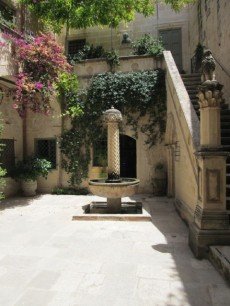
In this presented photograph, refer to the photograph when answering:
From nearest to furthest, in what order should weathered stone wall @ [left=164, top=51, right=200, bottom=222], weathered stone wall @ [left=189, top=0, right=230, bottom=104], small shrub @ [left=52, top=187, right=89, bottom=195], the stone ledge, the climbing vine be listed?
weathered stone wall @ [left=164, top=51, right=200, bottom=222]
the stone ledge
weathered stone wall @ [left=189, top=0, right=230, bottom=104]
the climbing vine
small shrub @ [left=52, top=187, right=89, bottom=195]

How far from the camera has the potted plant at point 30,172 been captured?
32.2 feet

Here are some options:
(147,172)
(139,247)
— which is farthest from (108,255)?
(147,172)

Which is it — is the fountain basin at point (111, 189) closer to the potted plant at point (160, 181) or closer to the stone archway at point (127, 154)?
the potted plant at point (160, 181)

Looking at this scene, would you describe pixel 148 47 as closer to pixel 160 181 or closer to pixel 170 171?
pixel 170 171

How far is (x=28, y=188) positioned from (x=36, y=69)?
421cm

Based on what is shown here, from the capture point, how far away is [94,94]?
10383mm

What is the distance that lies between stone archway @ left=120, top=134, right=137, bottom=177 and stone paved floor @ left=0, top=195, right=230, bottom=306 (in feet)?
18.5

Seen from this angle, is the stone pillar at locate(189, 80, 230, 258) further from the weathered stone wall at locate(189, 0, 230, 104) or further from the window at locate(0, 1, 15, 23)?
the window at locate(0, 1, 15, 23)

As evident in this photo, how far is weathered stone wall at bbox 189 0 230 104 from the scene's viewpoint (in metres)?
7.89

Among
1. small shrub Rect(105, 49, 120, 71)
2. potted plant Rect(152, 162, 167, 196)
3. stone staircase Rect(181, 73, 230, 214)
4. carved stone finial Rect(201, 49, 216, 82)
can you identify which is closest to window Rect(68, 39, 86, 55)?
small shrub Rect(105, 49, 120, 71)

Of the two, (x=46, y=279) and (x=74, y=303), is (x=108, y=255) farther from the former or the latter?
(x=74, y=303)

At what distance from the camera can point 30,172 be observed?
9.88 meters

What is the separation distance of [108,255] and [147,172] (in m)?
6.11

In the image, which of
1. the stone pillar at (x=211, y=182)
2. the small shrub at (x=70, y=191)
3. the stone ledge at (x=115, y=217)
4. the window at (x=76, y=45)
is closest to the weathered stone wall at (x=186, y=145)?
the stone pillar at (x=211, y=182)
